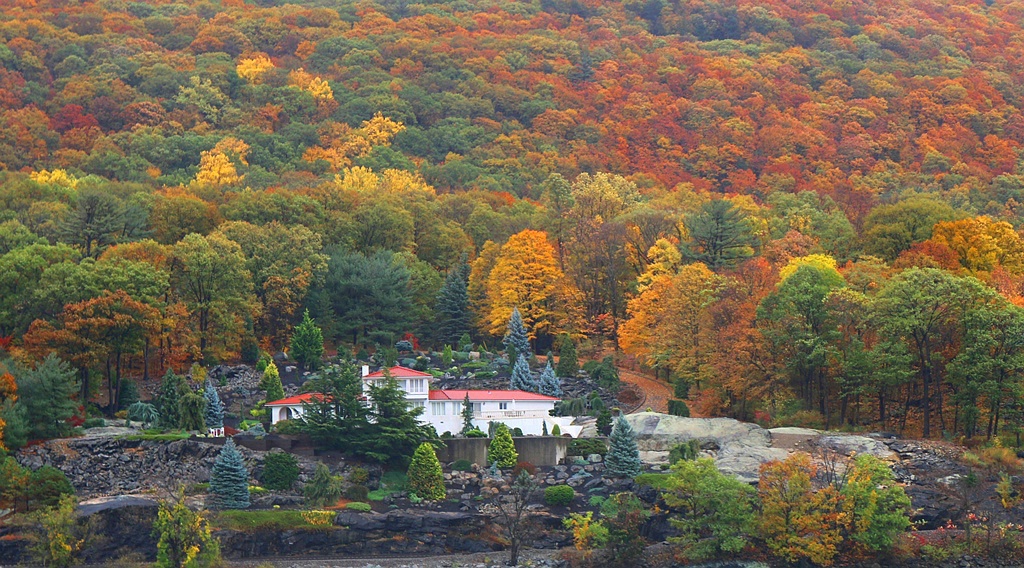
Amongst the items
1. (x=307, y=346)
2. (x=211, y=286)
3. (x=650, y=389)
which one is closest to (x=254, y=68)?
(x=211, y=286)

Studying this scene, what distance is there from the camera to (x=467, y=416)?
81.8 meters

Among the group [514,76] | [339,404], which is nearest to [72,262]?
[339,404]

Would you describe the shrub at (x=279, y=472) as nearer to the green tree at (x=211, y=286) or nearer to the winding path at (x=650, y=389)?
the green tree at (x=211, y=286)

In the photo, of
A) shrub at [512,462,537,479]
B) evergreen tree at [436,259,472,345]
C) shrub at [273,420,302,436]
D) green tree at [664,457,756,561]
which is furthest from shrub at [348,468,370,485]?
evergreen tree at [436,259,472,345]

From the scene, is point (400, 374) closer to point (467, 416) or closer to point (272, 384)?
point (467, 416)

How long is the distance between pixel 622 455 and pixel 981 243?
36.1m

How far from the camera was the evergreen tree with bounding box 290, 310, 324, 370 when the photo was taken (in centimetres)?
9200

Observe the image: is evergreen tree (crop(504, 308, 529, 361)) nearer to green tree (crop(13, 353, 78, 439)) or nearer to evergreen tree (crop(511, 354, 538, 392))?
evergreen tree (crop(511, 354, 538, 392))

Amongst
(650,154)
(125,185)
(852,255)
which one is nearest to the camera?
(852,255)

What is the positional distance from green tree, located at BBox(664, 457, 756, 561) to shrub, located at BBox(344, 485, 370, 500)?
14.2 metres

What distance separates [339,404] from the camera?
7856 cm

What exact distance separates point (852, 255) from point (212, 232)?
139ft

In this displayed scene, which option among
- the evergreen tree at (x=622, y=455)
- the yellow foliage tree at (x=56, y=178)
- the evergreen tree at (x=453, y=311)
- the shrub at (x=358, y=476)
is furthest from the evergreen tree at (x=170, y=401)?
the yellow foliage tree at (x=56, y=178)

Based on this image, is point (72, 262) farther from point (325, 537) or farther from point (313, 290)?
point (325, 537)
